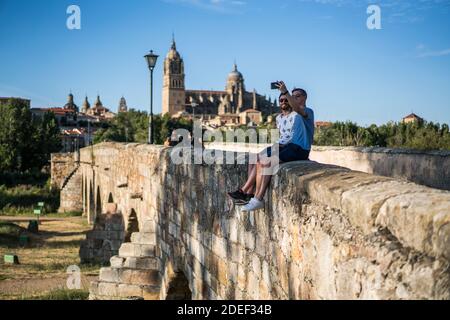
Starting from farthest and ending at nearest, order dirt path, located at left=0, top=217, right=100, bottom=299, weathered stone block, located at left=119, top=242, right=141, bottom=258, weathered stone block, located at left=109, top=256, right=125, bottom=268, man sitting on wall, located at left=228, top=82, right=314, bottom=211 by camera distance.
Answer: dirt path, located at left=0, top=217, right=100, bottom=299 → weathered stone block, located at left=119, top=242, right=141, bottom=258 → weathered stone block, located at left=109, top=256, right=125, bottom=268 → man sitting on wall, located at left=228, top=82, right=314, bottom=211

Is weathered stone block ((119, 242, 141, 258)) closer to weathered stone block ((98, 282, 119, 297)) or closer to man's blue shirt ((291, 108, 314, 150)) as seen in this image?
weathered stone block ((98, 282, 119, 297))

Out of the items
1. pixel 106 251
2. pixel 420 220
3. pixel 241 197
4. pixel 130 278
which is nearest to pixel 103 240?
pixel 106 251

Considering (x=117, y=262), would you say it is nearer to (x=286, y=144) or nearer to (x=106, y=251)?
(x=286, y=144)

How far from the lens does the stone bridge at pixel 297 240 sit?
6.50ft

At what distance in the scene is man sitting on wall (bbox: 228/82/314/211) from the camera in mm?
3838

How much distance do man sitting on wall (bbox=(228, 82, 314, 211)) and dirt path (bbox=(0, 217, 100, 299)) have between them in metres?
11.7

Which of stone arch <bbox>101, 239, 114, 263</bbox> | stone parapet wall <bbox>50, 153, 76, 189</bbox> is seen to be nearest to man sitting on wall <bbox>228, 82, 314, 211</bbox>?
stone arch <bbox>101, 239, 114, 263</bbox>

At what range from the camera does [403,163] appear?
7.03m

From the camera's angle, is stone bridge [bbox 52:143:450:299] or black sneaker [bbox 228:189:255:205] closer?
stone bridge [bbox 52:143:450:299]

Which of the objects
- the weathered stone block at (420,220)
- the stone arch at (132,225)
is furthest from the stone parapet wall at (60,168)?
the weathered stone block at (420,220)

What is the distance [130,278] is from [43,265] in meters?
11.2
